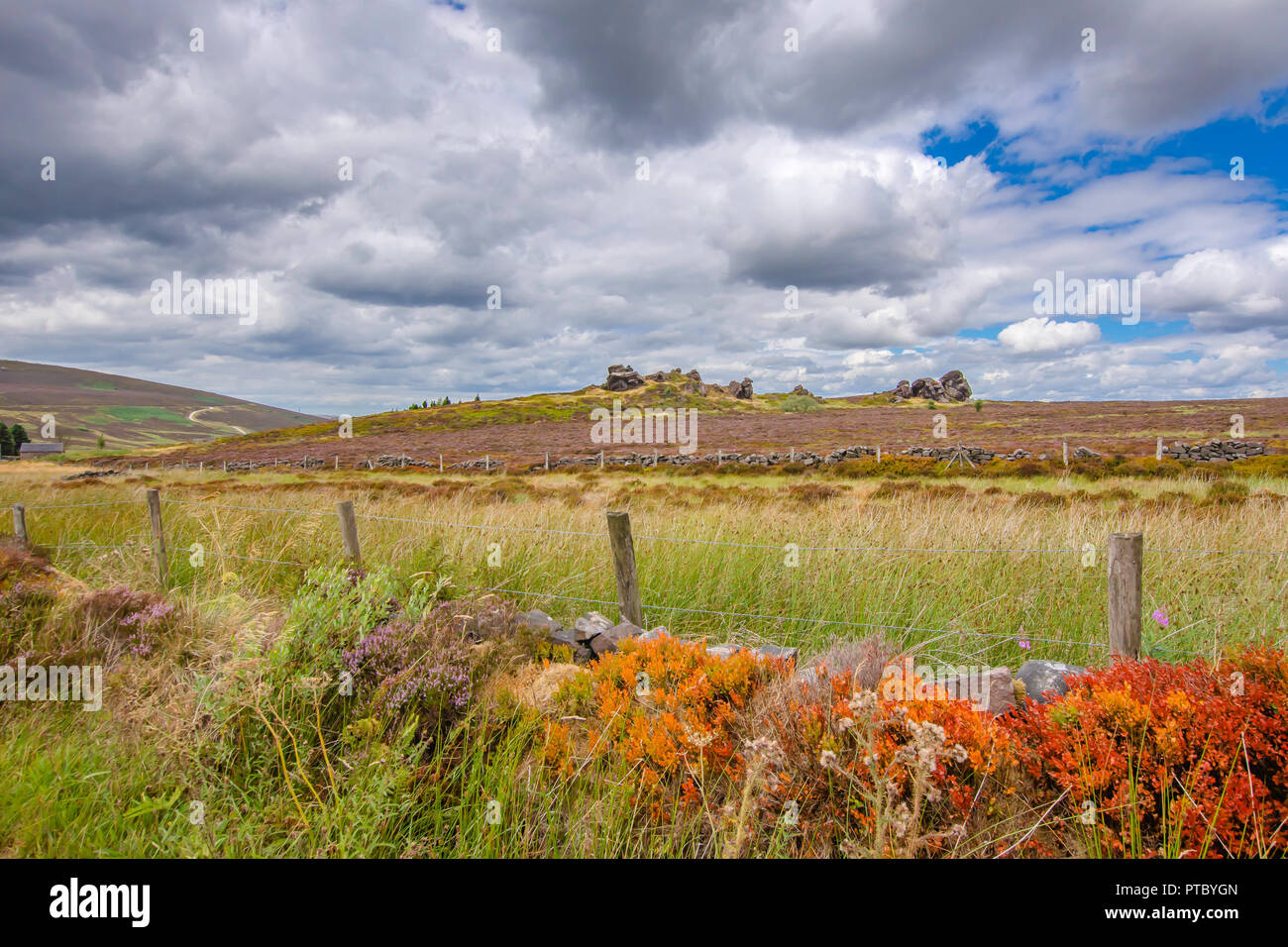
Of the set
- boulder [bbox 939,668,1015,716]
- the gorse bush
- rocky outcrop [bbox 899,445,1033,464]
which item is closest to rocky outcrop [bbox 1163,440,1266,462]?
rocky outcrop [bbox 899,445,1033,464]

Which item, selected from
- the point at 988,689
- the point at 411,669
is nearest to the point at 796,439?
the point at 988,689

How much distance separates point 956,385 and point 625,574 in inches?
6322

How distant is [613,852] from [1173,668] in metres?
2.56

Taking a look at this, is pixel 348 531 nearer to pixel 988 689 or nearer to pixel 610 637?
pixel 610 637

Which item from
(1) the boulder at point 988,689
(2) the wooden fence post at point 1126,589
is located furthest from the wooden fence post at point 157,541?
(2) the wooden fence post at point 1126,589

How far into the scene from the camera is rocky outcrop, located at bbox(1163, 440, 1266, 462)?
25.3 m

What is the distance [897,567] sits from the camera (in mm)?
6191

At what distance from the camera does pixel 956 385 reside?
145250mm

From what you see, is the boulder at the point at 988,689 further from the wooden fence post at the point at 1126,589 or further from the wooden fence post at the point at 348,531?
the wooden fence post at the point at 348,531

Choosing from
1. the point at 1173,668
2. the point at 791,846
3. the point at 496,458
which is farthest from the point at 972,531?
the point at 496,458

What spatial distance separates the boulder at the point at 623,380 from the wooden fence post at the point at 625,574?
458 ft
